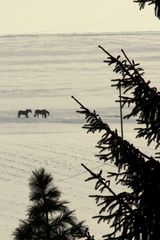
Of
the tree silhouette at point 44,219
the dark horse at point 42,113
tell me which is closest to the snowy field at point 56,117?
the dark horse at point 42,113

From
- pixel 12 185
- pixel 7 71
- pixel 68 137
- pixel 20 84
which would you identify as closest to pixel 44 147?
pixel 68 137

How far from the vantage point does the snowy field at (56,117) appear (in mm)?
21969

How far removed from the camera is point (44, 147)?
102ft

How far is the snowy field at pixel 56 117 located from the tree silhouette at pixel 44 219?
1253cm

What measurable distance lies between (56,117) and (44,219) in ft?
127

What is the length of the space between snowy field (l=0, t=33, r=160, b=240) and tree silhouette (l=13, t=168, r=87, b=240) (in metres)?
12.5

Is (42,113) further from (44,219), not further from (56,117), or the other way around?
(44,219)

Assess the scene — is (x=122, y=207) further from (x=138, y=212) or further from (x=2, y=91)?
(x=2, y=91)

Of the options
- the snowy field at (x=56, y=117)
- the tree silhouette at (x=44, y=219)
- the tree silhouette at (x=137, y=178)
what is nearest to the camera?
the tree silhouette at (x=137, y=178)

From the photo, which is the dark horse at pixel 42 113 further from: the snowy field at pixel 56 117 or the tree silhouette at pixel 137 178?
the tree silhouette at pixel 137 178

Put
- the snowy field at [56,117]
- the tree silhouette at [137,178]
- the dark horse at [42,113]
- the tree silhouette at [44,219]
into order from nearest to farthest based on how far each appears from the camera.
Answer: the tree silhouette at [137,178] → the tree silhouette at [44,219] → the snowy field at [56,117] → the dark horse at [42,113]

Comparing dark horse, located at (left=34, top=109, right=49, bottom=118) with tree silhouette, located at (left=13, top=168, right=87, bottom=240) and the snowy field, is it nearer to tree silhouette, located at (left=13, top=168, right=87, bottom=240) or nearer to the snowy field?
the snowy field

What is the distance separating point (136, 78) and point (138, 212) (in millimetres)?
602

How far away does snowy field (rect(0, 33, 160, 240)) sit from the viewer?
2197 cm
